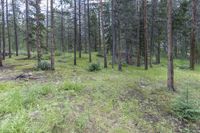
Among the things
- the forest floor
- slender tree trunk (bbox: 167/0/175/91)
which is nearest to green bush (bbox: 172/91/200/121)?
the forest floor

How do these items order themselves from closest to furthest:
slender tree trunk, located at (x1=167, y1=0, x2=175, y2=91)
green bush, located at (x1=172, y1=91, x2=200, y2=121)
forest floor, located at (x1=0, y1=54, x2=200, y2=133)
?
forest floor, located at (x1=0, y1=54, x2=200, y2=133)
green bush, located at (x1=172, y1=91, x2=200, y2=121)
slender tree trunk, located at (x1=167, y1=0, x2=175, y2=91)

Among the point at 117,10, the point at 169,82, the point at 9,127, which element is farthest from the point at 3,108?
the point at 117,10

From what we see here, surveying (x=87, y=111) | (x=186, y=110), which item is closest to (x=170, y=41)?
(x=186, y=110)

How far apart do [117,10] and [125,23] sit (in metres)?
2.19

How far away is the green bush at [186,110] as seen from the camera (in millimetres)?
9547

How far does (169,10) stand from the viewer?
13.0 m

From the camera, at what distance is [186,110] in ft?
31.5

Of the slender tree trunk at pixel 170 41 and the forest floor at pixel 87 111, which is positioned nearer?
the forest floor at pixel 87 111

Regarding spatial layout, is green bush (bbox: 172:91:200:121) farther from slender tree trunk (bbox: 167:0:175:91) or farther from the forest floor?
slender tree trunk (bbox: 167:0:175:91)

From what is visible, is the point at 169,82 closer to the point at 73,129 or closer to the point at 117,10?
the point at 73,129

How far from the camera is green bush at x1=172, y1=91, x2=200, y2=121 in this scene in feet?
31.3

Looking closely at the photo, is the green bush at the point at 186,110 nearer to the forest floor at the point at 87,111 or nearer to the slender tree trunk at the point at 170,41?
the forest floor at the point at 87,111

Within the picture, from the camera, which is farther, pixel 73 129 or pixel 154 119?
pixel 154 119

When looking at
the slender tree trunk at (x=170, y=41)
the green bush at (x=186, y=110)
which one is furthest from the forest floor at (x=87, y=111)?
the slender tree trunk at (x=170, y=41)
